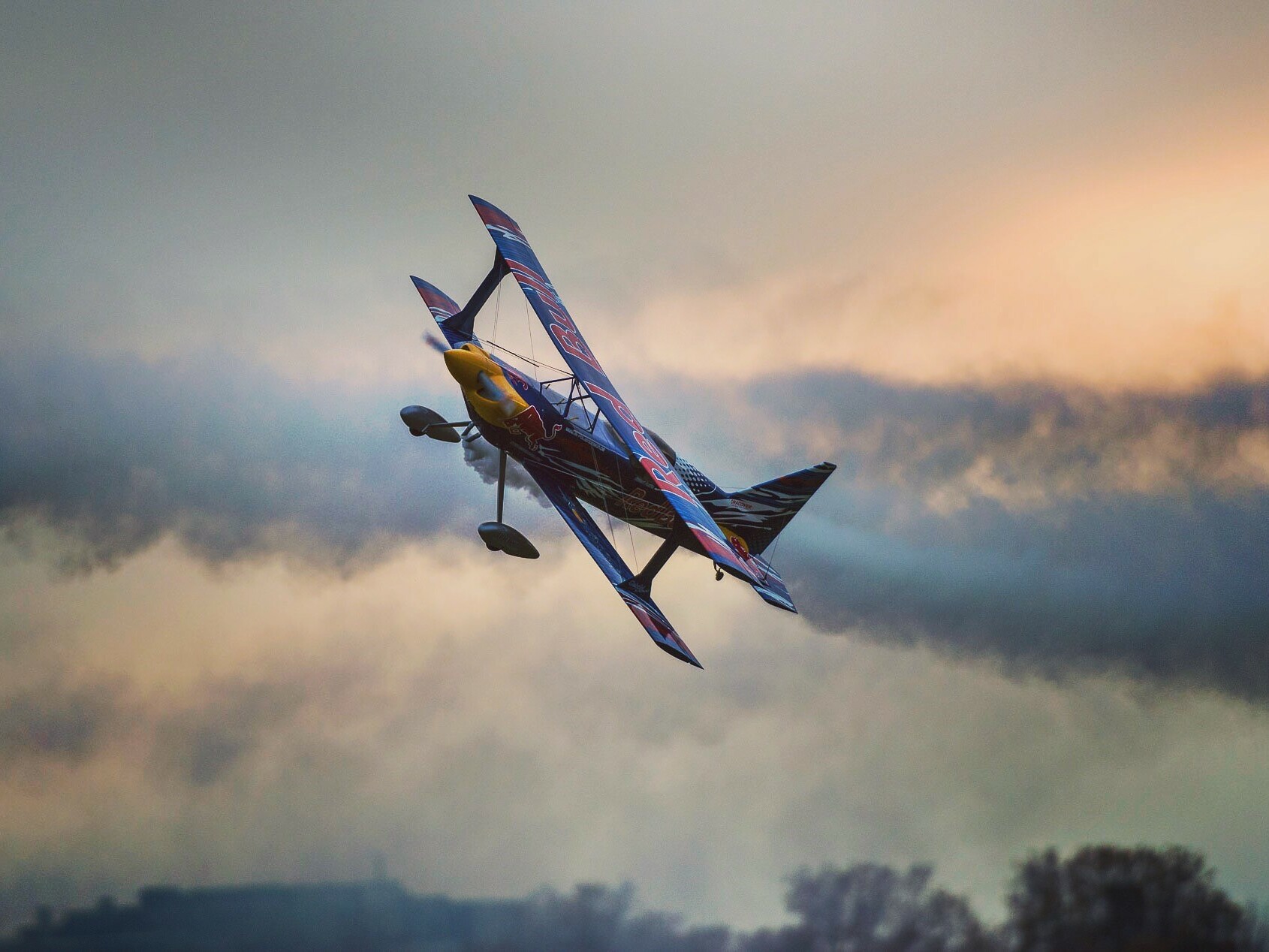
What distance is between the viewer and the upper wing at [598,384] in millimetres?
34438

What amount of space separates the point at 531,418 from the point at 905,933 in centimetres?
2360

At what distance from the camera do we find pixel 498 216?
42406 mm

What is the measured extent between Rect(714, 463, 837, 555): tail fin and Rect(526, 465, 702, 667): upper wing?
529cm

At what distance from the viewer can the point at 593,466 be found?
125ft

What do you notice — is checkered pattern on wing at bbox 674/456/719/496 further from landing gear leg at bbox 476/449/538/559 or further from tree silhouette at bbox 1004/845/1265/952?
tree silhouette at bbox 1004/845/1265/952

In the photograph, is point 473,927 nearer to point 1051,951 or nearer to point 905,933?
point 905,933

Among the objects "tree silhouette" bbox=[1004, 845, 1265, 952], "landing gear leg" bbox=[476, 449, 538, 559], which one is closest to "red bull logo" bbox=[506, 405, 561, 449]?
"landing gear leg" bbox=[476, 449, 538, 559]

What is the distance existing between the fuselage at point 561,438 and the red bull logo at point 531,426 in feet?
0.08

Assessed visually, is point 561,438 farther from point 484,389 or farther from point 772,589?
point 772,589

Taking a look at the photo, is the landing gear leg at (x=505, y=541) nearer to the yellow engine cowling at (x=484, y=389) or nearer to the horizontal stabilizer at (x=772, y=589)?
the yellow engine cowling at (x=484, y=389)

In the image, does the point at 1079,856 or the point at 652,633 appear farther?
the point at 1079,856

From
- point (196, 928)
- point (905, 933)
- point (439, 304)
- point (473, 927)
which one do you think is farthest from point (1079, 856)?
point (196, 928)

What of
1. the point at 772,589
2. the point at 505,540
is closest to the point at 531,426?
the point at 505,540

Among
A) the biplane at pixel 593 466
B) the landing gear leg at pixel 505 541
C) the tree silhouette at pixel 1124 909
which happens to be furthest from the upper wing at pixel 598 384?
the tree silhouette at pixel 1124 909
